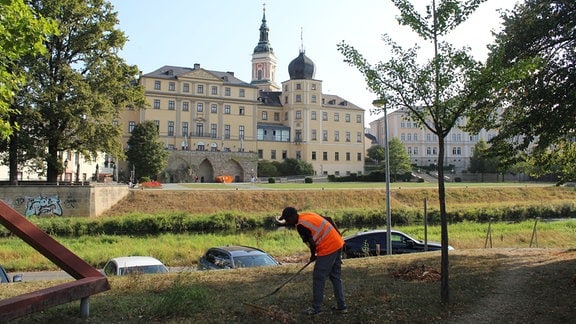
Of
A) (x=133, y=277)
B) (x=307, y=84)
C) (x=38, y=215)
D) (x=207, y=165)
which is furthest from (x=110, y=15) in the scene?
(x=307, y=84)

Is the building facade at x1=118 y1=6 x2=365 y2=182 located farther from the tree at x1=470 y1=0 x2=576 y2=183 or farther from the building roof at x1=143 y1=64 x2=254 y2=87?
the tree at x1=470 y1=0 x2=576 y2=183

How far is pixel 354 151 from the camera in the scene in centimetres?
10619

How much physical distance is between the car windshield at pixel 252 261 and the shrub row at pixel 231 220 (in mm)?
23208

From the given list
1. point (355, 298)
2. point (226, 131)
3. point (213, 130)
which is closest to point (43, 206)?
point (355, 298)

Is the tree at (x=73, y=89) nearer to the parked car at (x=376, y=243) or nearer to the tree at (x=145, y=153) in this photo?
the parked car at (x=376, y=243)

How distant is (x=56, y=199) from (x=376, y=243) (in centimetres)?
2796

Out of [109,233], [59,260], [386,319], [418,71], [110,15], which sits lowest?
[109,233]

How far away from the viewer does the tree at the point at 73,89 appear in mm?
32719

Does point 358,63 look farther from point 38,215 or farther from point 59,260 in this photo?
point 38,215

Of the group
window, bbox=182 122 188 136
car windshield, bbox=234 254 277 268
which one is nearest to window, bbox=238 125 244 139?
window, bbox=182 122 188 136

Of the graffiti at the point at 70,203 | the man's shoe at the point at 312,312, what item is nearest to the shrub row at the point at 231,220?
the graffiti at the point at 70,203

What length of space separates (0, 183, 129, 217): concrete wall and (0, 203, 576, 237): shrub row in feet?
5.11

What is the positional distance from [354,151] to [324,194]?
55.9 metres

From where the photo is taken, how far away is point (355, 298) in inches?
312
